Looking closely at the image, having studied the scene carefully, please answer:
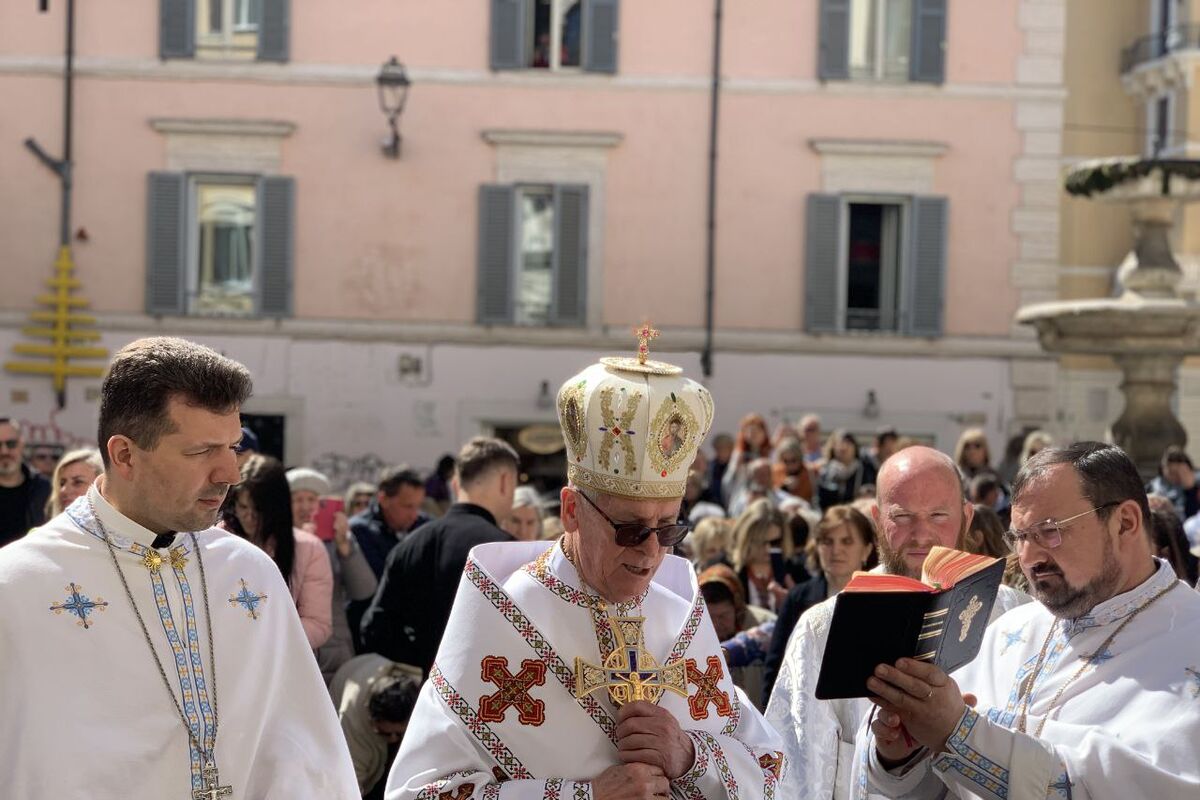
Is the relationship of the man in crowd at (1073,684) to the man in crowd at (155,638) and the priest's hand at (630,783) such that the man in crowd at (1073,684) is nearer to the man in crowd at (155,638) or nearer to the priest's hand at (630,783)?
the priest's hand at (630,783)

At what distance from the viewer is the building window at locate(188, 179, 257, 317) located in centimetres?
2081

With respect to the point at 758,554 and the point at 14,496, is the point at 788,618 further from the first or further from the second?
the point at 14,496

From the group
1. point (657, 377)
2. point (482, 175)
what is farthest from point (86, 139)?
point (657, 377)

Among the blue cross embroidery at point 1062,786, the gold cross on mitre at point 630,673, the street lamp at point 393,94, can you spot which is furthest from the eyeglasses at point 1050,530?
the street lamp at point 393,94

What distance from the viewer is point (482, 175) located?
20734 mm

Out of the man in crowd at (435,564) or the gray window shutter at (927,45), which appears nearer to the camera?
the man in crowd at (435,564)

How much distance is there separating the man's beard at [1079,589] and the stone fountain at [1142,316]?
31.2 feet

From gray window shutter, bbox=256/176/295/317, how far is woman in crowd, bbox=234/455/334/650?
13720 mm

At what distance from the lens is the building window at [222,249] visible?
20812mm

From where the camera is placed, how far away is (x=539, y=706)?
13.9 ft

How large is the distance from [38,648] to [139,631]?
0.22 meters

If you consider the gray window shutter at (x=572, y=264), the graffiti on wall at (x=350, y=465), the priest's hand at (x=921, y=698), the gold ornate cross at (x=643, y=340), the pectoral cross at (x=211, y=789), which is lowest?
the graffiti on wall at (x=350, y=465)

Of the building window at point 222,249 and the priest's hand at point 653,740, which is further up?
the building window at point 222,249

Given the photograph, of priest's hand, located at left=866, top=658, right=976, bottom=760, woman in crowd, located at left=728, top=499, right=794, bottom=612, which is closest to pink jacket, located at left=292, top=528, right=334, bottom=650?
woman in crowd, located at left=728, top=499, right=794, bottom=612
